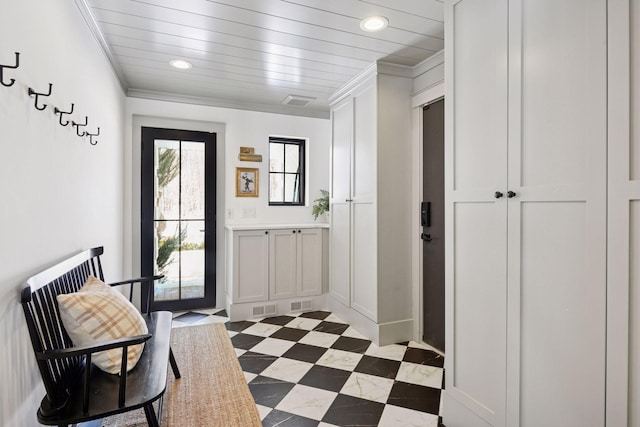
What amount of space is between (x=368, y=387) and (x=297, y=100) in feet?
9.56

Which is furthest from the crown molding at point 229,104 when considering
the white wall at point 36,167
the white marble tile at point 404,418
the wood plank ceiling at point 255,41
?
the white marble tile at point 404,418

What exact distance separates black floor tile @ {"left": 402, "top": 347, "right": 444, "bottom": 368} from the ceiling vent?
271 centimetres

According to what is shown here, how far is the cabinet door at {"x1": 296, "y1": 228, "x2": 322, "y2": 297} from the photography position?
3.69m

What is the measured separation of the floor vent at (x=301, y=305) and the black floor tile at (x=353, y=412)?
165 centimetres

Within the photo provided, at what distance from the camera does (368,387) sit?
2.18m

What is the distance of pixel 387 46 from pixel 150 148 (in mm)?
2581

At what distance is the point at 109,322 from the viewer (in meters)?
1.44

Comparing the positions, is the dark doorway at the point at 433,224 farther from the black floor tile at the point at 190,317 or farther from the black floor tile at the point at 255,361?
the black floor tile at the point at 190,317

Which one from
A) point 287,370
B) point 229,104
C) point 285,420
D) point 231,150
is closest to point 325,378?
point 287,370

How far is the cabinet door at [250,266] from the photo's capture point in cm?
343

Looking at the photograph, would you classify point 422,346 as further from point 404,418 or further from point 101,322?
point 101,322

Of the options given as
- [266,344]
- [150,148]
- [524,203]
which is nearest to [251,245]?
[266,344]

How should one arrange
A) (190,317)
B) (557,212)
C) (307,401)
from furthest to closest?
(190,317), (307,401), (557,212)

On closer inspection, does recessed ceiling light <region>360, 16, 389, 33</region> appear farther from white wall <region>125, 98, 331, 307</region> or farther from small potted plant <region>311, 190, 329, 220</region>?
small potted plant <region>311, 190, 329, 220</region>
